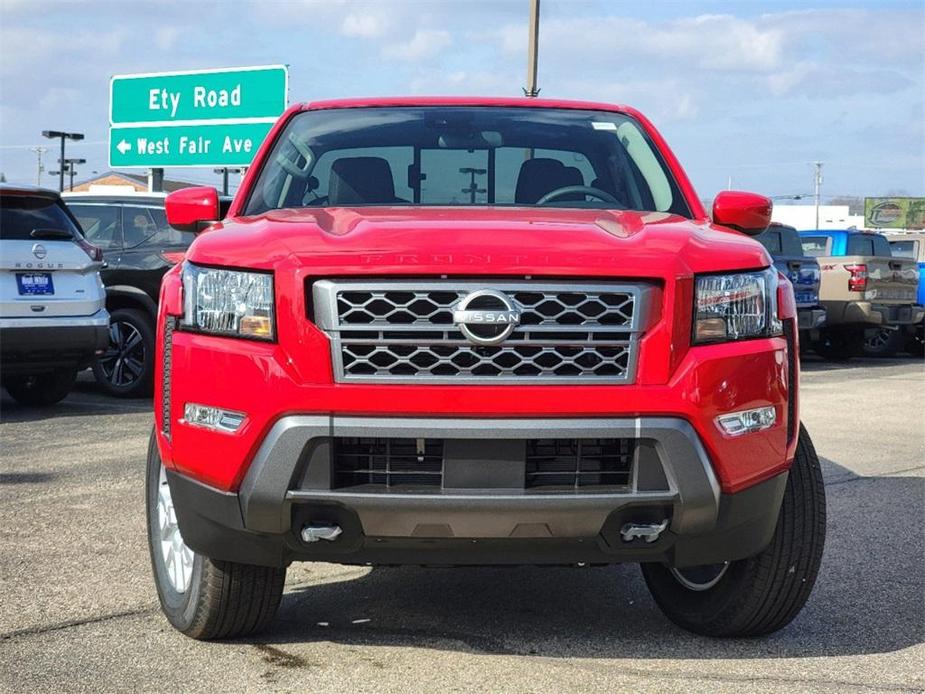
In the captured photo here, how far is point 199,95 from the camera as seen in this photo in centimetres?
2023

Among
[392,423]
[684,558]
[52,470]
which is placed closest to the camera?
[392,423]

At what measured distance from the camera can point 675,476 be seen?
3.59 m

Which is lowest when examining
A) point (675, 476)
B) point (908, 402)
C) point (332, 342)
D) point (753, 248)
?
point (908, 402)

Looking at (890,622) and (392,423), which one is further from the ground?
(392,423)

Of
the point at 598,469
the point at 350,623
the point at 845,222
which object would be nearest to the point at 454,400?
the point at 598,469

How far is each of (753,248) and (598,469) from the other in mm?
848

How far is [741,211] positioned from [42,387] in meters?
8.18

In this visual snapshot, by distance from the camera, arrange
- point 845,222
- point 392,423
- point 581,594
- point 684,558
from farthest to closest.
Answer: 1. point 845,222
2. point 581,594
3. point 684,558
4. point 392,423

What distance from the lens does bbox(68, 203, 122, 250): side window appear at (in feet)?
40.5

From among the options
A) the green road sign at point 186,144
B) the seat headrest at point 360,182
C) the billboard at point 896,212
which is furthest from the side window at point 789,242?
the billboard at point 896,212

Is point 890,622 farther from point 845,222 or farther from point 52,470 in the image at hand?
point 845,222

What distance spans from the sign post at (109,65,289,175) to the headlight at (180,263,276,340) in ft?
52.0

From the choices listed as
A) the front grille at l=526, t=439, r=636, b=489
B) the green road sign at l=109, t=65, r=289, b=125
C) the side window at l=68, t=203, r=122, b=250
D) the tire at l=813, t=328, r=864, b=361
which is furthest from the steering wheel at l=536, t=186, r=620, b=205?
the tire at l=813, t=328, r=864, b=361

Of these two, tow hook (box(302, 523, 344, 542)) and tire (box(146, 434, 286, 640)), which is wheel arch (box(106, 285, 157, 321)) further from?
tow hook (box(302, 523, 344, 542))
